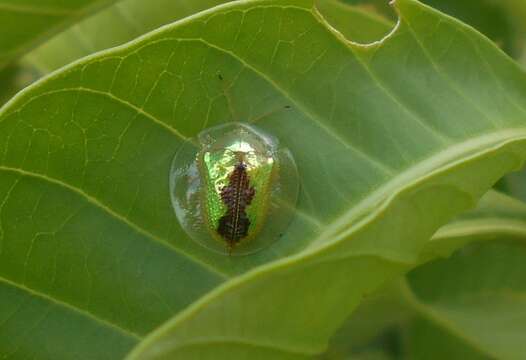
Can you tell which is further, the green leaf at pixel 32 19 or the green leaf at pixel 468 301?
the green leaf at pixel 468 301

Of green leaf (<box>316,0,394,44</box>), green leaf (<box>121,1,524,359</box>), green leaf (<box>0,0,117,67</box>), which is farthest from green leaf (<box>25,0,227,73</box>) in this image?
green leaf (<box>121,1,524,359</box>)

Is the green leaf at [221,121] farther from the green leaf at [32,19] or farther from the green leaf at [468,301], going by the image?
the green leaf at [468,301]

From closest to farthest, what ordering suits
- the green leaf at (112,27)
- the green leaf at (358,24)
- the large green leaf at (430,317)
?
the green leaf at (358,24) → the green leaf at (112,27) → the large green leaf at (430,317)

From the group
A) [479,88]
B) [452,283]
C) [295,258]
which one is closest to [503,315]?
[452,283]

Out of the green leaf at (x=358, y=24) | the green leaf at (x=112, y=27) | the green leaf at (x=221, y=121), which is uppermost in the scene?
the green leaf at (x=112, y=27)

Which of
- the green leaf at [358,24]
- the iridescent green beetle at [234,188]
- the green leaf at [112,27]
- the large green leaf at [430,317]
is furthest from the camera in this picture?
the large green leaf at [430,317]

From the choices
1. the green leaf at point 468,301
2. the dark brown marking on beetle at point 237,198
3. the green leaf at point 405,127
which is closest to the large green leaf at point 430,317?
the green leaf at point 468,301
